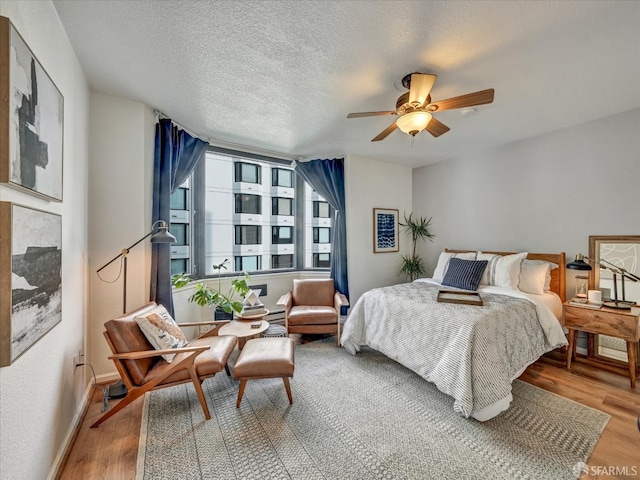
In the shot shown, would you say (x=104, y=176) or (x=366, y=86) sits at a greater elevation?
(x=366, y=86)

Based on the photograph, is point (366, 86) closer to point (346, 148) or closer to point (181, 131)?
point (346, 148)

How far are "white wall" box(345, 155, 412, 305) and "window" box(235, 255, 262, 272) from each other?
1.43 m

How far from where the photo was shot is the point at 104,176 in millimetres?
2414

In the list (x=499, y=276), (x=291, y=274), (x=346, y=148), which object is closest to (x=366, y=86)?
(x=346, y=148)

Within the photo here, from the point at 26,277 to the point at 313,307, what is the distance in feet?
9.16

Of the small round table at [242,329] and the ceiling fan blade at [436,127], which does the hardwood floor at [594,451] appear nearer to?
the small round table at [242,329]

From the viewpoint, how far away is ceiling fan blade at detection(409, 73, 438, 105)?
1844mm

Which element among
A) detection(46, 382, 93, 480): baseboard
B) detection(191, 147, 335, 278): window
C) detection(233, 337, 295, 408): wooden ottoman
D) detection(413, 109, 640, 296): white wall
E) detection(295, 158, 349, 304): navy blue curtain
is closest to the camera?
detection(46, 382, 93, 480): baseboard

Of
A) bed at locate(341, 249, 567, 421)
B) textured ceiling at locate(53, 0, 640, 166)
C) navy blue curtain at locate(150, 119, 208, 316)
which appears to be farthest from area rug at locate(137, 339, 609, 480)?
textured ceiling at locate(53, 0, 640, 166)

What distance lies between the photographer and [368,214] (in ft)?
14.3

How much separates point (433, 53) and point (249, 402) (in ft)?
9.89

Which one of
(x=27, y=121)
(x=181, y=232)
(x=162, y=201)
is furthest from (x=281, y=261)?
(x=27, y=121)

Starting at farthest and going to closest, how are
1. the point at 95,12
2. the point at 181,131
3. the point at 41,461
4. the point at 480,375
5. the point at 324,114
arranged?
the point at 181,131 → the point at 324,114 → the point at 480,375 → the point at 95,12 → the point at 41,461

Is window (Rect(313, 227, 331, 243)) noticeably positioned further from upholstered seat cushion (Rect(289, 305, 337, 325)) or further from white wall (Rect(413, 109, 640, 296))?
white wall (Rect(413, 109, 640, 296))
